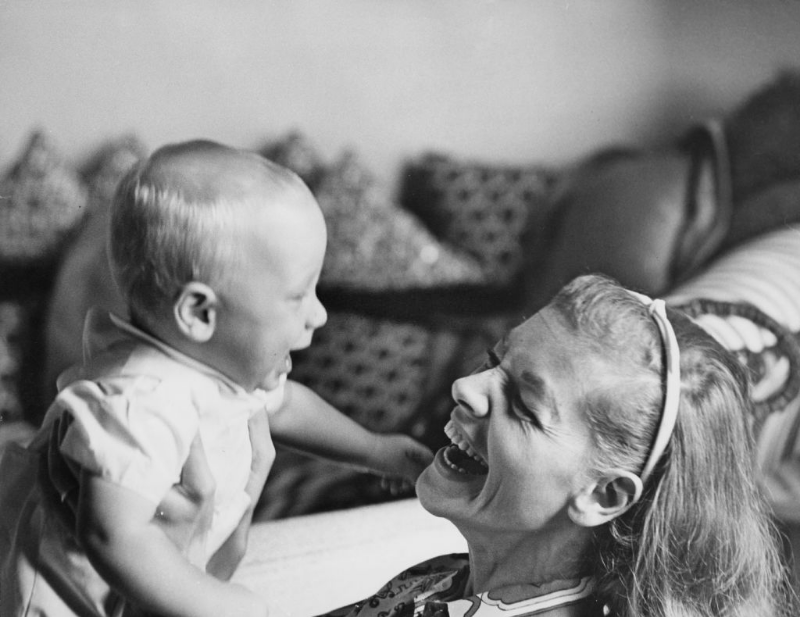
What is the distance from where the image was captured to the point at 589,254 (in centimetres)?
101

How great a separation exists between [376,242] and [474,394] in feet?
2.09

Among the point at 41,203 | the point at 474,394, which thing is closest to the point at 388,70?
the point at 41,203

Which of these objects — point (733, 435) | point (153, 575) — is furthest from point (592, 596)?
point (153, 575)

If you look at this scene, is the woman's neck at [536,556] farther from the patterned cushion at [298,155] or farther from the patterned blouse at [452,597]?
the patterned cushion at [298,155]

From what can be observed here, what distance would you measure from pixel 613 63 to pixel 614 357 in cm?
63

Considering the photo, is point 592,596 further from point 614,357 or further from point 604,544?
point 614,357

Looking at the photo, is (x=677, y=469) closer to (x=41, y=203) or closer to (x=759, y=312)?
(x=759, y=312)

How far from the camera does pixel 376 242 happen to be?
118cm

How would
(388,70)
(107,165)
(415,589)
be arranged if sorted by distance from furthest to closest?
(388,70)
(107,165)
(415,589)

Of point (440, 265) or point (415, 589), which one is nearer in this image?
point (415, 589)

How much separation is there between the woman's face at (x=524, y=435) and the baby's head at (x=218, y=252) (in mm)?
150

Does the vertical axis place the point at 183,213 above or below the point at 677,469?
above

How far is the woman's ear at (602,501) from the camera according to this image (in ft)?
1.79

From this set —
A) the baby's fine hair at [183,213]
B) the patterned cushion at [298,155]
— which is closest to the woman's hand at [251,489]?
the baby's fine hair at [183,213]
